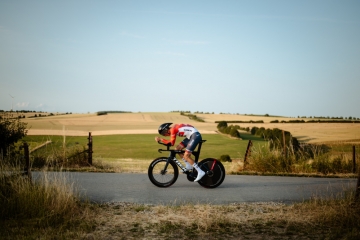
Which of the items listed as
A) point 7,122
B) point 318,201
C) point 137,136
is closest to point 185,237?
point 318,201

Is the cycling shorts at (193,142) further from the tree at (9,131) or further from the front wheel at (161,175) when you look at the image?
the tree at (9,131)

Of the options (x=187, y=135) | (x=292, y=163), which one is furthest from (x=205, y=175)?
(x=292, y=163)

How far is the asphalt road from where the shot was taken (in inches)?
361

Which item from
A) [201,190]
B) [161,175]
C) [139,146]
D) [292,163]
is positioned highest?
[161,175]

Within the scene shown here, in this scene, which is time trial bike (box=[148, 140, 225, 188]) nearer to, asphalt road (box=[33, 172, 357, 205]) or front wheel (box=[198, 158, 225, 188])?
front wheel (box=[198, 158, 225, 188])

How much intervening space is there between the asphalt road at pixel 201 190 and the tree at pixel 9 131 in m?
4.23

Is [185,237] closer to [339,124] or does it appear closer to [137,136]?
[137,136]

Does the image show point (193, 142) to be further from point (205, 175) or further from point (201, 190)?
point (201, 190)

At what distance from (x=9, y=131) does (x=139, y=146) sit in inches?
1112

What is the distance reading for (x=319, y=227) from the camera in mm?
7086

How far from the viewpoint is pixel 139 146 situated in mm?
43250

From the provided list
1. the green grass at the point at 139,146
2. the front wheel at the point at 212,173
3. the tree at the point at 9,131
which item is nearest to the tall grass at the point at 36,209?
the front wheel at the point at 212,173

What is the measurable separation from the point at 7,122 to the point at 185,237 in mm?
12002

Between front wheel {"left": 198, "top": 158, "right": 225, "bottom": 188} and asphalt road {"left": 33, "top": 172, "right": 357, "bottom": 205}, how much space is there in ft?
0.66
